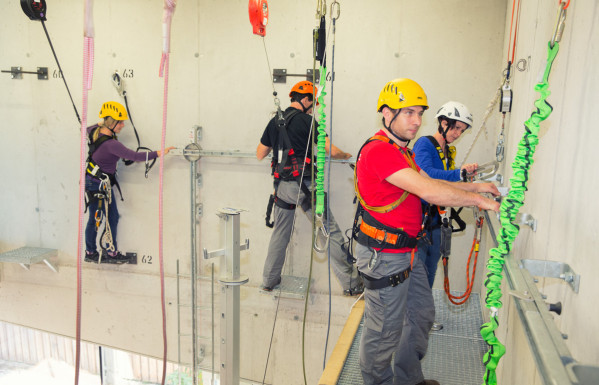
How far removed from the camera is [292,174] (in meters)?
3.68

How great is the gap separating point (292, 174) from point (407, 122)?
68.2 inches

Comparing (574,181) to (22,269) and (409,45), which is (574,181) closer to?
(409,45)

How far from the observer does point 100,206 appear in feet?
Answer: 15.7

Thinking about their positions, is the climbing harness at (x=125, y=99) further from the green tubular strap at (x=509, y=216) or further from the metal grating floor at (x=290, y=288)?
the green tubular strap at (x=509, y=216)

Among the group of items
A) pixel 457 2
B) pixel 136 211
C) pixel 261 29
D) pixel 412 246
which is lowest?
pixel 136 211

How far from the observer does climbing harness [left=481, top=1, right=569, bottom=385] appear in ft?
3.24

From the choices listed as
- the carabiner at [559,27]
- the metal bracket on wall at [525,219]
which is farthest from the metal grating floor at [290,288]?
the carabiner at [559,27]

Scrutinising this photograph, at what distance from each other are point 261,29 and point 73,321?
4.56m

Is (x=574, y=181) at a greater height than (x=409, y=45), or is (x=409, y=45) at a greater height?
(x=409, y=45)

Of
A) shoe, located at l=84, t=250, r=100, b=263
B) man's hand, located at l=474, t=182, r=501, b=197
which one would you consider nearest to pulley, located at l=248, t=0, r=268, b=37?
man's hand, located at l=474, t=182, r=501, b=197

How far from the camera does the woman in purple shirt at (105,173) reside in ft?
14.9

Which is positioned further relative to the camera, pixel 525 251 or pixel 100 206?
pixel 100 206

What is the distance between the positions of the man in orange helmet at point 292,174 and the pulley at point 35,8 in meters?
1.81

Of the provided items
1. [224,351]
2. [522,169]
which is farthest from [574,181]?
[224,351]
